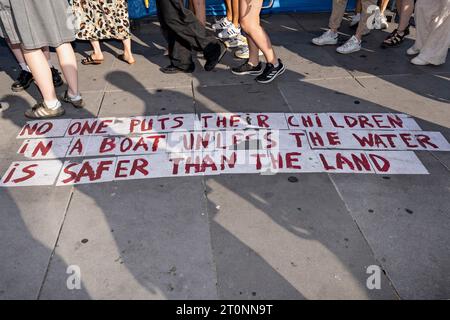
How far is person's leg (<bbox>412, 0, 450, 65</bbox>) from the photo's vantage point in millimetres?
4703

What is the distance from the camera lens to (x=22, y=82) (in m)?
4.62

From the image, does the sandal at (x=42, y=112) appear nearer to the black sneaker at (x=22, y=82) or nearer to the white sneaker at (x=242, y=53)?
the black sneaker at (x=22, y=82)

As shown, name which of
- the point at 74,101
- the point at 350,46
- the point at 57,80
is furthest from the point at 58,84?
the point at 350,46

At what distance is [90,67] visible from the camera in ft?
A: 17.1

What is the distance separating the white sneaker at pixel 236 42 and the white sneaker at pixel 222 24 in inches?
13.2

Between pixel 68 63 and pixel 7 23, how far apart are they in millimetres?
634

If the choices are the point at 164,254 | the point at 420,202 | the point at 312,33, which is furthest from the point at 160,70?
the point at 420,202

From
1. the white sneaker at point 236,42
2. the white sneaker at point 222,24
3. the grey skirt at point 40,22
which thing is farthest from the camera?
the white sneaker at point 222,24

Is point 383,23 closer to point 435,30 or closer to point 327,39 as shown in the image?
point 327,39

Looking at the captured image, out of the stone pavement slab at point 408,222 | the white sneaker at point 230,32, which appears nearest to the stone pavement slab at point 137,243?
the stone pavement slab at point 408,222

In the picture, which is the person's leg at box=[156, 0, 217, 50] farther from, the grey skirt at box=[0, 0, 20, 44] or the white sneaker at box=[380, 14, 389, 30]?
the white sneaker at box=[380, 14, 389, 30]

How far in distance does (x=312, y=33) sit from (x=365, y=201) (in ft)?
13.9

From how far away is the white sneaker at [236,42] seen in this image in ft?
18.8

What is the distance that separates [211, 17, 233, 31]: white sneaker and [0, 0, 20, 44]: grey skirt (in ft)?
10.9
